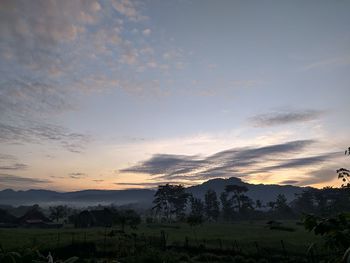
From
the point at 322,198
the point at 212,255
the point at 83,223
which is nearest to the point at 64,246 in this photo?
the point at 212,255

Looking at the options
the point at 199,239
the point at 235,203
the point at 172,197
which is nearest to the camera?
the point at 199,239

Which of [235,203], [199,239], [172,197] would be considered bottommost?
[199,239]

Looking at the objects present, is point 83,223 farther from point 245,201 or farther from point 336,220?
point 336,220

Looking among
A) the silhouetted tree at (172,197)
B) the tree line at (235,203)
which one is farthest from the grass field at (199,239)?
the silhouetted tree at (172,197)

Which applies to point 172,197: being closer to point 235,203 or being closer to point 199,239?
point 235,203

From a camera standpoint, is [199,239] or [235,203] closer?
[199,239]

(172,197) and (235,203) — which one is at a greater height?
(172,197)

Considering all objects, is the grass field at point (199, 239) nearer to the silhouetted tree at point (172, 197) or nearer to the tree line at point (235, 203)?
the tree line at point (235, 203)

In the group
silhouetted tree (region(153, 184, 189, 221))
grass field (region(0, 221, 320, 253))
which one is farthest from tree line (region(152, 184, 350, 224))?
grass field (region(0, 221, 320, 253))

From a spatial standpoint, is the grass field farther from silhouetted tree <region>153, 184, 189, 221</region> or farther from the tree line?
silhouetted tree <region>153, 184, 189, 221</region>

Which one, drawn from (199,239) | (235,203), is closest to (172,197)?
(235,203)

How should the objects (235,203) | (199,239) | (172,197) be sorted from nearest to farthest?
(199,239) < (235,203) < (172,197)

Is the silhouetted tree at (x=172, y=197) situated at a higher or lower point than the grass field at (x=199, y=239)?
higher

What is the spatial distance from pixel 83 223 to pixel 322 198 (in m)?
96.6
